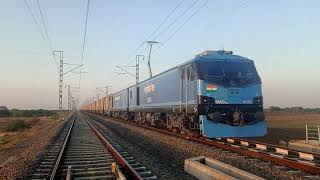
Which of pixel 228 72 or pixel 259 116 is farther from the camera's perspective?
pixel 228 72

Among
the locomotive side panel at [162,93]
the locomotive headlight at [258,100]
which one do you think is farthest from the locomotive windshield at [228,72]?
the locomotive side panel at [162,93]

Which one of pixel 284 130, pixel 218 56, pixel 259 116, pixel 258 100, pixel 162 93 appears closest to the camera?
pixel 259 116

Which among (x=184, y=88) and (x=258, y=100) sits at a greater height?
(x=184, y=88)

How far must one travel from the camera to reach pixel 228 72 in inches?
646

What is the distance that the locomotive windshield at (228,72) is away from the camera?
1611 centimetres

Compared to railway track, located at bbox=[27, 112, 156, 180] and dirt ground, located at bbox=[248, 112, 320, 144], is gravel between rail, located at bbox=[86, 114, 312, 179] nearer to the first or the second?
railway track, located at bbox=[27, 112, 156, 180]

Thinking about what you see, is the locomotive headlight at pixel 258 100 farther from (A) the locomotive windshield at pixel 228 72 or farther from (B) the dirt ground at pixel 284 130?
(B) the dirt ground at pixel 284 130

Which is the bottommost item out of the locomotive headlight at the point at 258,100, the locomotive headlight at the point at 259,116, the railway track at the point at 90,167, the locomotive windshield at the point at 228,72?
the railway track at the point at 90,167

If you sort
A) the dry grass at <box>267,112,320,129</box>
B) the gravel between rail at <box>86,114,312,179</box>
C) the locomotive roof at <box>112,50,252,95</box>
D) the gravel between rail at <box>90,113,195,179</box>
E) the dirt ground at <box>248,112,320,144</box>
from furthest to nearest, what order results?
the dry grass at <box>267,112,320,129</box>, the dirt ground at <box>248,112,320,144</box>, the locomotive roof at <box>112,50,252,95</box>, the gravel between rail at <box>90,113,195,179</box>, the gravel between rail at <box>86,114,312,179</box>

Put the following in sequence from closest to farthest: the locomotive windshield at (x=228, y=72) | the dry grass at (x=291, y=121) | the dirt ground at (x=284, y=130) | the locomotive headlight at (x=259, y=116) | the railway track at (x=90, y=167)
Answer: the railway track at (x=90, y=167)
the locomotive headlight at (x=259, y=116)
the locomotive windshield at (x=228, y=72)
the dirt ground at (x=284, y=130)
the dry grass at (x=291, y=121)

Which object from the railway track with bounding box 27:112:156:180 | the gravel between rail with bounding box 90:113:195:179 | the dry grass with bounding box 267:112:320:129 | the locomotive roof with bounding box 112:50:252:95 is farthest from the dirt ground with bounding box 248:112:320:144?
the railway track with bounding box 27:112:156:180

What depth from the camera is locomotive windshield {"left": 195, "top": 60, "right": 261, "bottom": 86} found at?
16109mm

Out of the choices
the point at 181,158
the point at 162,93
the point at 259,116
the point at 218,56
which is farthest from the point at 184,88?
the point at 181,158

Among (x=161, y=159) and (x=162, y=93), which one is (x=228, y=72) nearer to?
(x=161, y=159)
